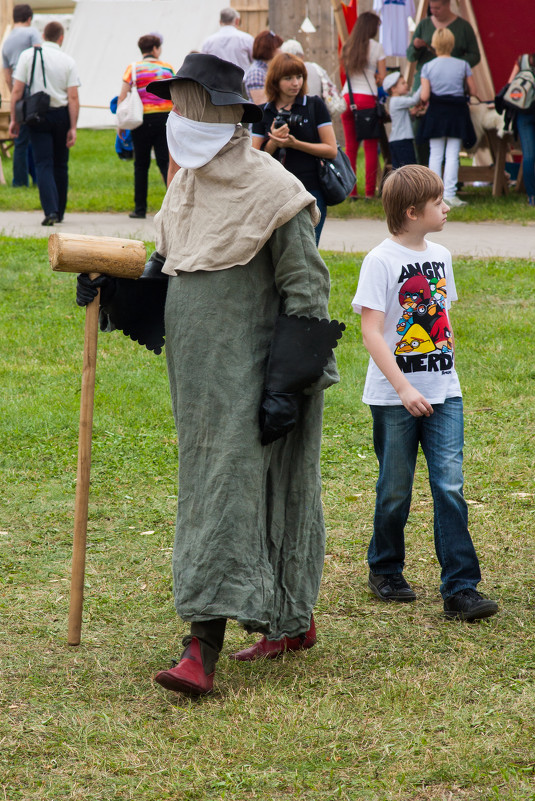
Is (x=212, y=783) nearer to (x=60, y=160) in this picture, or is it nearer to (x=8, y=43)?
(x=60, y=160)

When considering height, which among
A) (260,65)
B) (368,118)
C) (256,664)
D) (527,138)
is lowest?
(256,664)

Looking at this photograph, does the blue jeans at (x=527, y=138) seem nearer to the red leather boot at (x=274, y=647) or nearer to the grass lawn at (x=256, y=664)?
the grass lawn at (x=256, y=664)

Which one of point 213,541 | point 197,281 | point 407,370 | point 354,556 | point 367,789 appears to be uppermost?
point 197,281

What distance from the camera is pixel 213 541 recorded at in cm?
328

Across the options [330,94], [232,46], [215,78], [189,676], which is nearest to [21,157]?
[232,46]

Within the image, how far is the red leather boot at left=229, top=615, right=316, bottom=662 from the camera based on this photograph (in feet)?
11.7

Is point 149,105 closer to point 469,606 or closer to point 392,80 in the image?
point 392,80

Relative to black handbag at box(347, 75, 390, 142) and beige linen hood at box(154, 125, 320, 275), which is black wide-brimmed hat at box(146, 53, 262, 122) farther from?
black handbag at box(347, 75, 390, 142)

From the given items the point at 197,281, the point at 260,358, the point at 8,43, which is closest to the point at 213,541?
the point at 260,358

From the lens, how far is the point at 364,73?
40.9ft

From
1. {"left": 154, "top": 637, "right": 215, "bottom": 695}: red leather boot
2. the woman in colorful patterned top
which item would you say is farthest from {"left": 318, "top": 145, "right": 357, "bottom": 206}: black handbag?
{"left": 154, "top": 637, "right": 215, "bottom": 695}: red leather boot

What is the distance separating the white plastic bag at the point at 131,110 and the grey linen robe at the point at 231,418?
26.1 feet

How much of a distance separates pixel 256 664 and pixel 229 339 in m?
1.08

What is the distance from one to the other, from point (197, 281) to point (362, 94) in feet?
32.4
